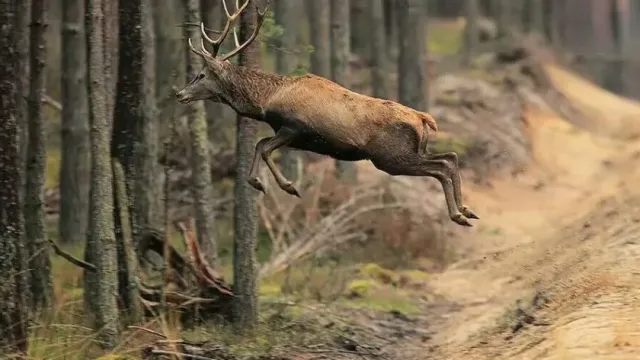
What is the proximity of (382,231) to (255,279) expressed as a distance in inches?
Result: 207

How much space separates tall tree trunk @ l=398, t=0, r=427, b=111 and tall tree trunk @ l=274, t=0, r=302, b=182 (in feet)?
7.42

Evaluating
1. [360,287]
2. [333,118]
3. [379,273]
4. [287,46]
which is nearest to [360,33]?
[287,46]

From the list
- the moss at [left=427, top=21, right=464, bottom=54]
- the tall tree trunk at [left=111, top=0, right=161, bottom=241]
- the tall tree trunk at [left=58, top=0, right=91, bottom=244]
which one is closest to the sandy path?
the tall tree trunk at [left=111, top=0, right=161, bottom=241]

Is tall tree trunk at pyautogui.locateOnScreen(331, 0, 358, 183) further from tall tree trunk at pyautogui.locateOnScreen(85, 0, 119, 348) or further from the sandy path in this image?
tall tree trunk at pyautogui.locateOnScreen(85, 0, 119, 348)

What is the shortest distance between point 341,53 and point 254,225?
7.79 m

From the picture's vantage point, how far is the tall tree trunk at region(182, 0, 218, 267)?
12789 mm

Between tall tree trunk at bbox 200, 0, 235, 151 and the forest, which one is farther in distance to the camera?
tall tree trunk at bbox 200, 0, 235, 151

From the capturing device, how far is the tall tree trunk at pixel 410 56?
854 inches

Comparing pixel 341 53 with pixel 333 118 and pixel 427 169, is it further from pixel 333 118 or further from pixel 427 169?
pixel 333 118

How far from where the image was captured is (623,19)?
4334 cm

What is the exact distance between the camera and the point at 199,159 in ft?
43.0

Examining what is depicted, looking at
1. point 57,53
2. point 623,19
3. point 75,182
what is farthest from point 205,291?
point 623,19

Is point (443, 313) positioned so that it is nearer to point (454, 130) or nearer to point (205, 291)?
point (205, 291)

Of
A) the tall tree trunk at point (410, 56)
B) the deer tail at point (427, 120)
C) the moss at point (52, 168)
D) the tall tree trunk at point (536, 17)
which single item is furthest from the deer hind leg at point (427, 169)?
the tall tree trunk at point (536, 17)
